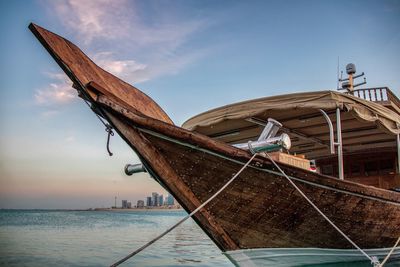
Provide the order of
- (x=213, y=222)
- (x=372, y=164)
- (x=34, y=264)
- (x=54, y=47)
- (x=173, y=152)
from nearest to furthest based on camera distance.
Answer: (x=54, y=47), (x=173, y=152), (x=213, y=222), (x=372, y=164), (x=34, y=264)

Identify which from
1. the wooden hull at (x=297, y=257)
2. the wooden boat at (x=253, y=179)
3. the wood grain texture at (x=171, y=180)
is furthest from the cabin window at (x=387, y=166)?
the wood grain texture at (x=171, y=180)

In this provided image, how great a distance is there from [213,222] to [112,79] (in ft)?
7.28

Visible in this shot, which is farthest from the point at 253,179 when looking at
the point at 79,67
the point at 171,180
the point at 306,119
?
the point at 79,67

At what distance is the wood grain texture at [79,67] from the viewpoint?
344 cm

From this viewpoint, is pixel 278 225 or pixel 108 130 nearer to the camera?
pixel 108 130

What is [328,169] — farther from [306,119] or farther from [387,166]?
[306,119]

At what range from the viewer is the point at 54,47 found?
3.44 metres

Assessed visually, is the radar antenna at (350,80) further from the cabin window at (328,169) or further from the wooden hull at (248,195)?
the wooden hull at (248,195)

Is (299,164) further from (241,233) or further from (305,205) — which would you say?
(241,233)

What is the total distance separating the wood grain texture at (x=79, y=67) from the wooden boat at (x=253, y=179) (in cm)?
1

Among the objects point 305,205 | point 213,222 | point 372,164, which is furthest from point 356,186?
point 372,164

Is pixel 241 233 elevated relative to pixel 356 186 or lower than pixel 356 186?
lower

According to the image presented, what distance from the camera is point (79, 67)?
363 cm

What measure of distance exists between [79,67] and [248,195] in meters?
2.51
